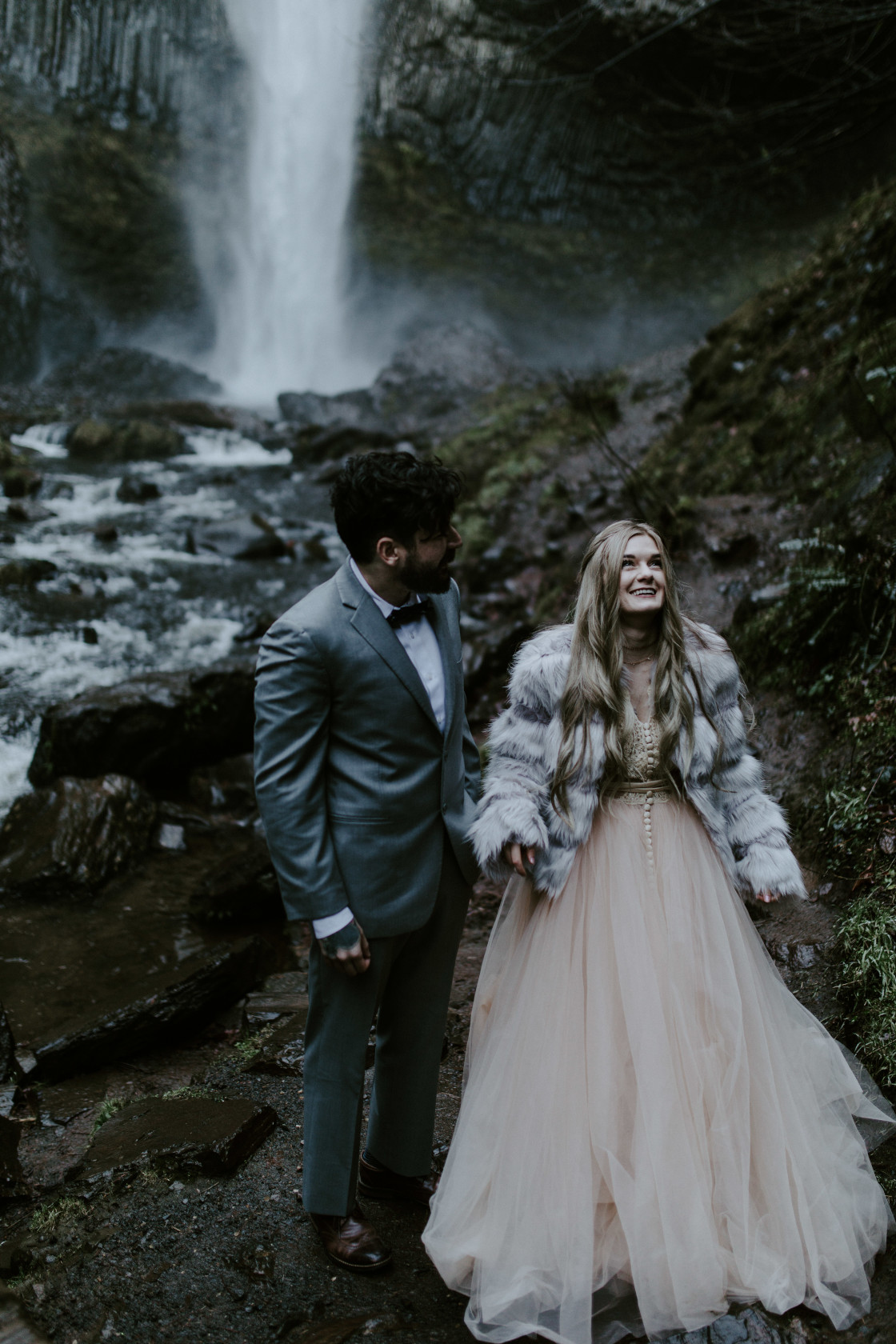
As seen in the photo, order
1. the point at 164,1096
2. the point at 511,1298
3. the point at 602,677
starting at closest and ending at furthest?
the point at 511,1298, the point at 602,677, the point at 164,1096

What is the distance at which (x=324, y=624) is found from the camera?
8.31ft

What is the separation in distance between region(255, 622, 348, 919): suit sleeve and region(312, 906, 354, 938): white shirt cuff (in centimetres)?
2

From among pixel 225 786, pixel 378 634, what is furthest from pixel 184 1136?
pixel 225 786

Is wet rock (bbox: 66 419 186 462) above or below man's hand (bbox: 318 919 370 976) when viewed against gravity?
above

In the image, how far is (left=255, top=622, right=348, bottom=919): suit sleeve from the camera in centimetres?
251

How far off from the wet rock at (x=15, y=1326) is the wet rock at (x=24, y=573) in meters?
9.42

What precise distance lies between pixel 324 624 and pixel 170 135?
98.8 ft

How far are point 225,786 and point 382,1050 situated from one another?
4922 mm

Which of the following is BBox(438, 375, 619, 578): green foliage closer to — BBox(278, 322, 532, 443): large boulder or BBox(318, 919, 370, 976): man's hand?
BBox(278, 322, 532, 443): large boulder

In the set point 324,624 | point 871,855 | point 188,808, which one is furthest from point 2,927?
point 871,855

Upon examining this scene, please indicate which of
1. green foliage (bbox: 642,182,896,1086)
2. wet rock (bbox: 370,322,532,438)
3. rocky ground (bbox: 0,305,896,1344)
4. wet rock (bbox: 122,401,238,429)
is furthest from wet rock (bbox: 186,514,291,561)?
wet rock (bbox: 122,401,238,429)

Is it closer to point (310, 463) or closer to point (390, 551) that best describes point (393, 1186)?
point (390, 551)

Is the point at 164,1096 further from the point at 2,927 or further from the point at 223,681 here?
the point at 223,681

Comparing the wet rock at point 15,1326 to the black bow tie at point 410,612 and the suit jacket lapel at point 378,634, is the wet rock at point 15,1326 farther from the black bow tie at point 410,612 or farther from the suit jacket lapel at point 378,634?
the black bow tie at point 410,612
